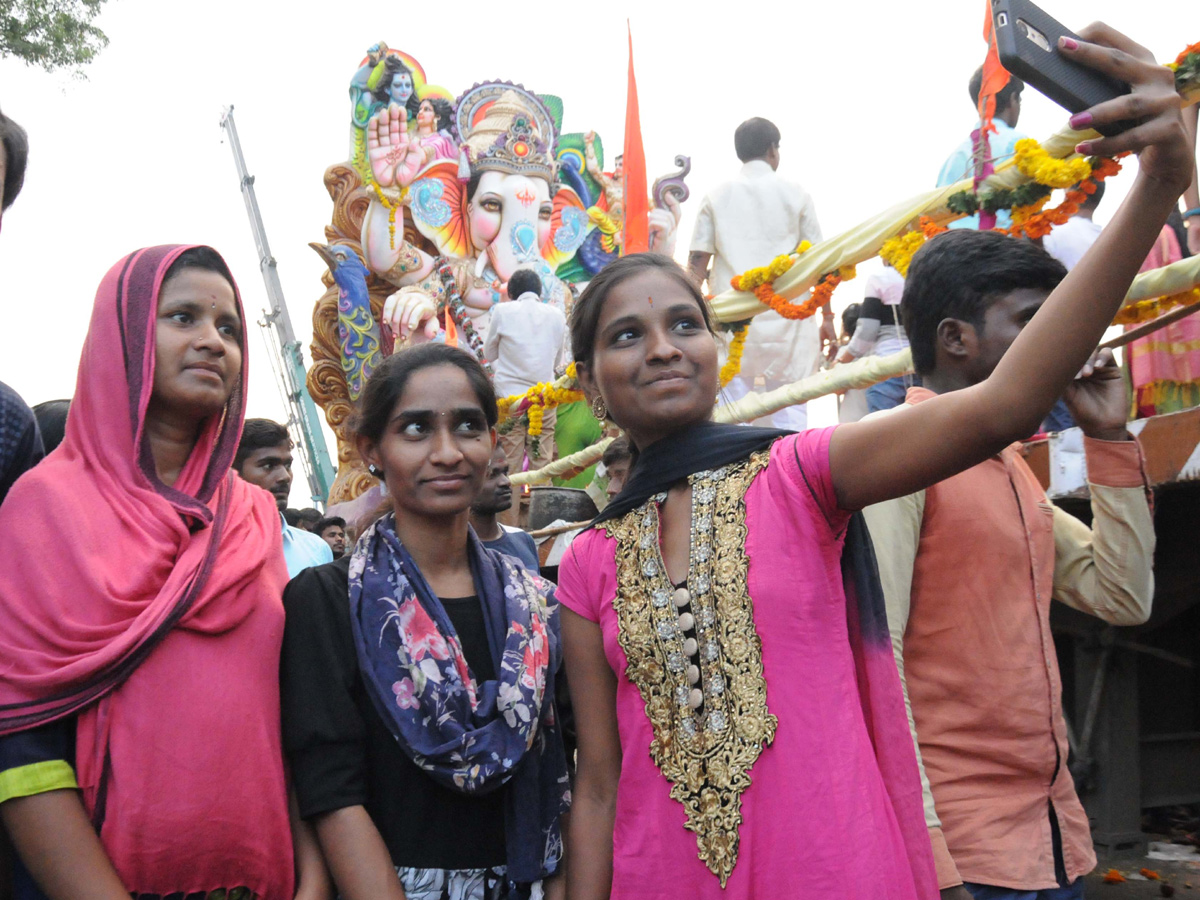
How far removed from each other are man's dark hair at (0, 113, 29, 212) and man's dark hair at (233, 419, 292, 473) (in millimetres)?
1852

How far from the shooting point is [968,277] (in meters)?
1.86

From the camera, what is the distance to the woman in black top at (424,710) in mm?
1663

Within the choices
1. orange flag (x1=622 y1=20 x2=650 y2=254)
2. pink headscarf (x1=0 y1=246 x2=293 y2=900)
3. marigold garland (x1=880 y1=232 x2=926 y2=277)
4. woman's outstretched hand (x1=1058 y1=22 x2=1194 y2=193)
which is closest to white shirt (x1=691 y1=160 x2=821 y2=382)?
orange flag (x1=622 y1=20 x2=650 y2=254)

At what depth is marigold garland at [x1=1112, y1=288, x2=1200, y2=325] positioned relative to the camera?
10.4 feet

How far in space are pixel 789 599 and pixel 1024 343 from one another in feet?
1.43

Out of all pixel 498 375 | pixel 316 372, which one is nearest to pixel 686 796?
pixel 498 375

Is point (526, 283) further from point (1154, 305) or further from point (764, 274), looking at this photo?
point (1154, 305)

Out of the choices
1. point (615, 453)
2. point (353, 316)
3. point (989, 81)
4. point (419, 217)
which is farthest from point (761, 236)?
point (419, 217)

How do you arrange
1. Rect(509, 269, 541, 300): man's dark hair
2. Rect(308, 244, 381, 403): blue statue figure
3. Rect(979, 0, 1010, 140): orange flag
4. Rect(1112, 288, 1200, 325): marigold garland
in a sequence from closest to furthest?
Rect(1112, 288, 1200, 325): marigold garland → Rect(979, 0, 1010, 140): orange flag → Rect(509, 269, 541, 300): man's dark hair → Rect(308, 244, 381, 403): blue statue figure

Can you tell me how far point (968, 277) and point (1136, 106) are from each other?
2.40ft

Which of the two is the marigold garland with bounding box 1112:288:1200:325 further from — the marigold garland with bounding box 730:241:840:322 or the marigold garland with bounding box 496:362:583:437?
the marigold garland with bounding box 496:362:583:437

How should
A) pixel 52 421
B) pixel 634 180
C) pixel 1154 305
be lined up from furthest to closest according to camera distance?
pixel 634 180 → pixel 1154 305 → pixel 52 421

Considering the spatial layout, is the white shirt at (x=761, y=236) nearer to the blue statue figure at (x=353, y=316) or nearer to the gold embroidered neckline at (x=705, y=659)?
the gold embroidered neckline at (x=705, y=659)

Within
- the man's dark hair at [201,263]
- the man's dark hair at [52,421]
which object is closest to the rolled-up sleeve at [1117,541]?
the man's dark hair at [201,263]
